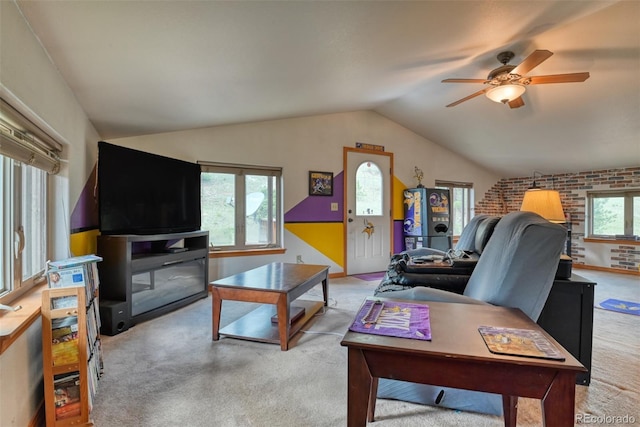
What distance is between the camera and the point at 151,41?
1.66 meters

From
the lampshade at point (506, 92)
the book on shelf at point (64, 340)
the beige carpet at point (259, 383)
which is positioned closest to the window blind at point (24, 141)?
the book on shelf at point (64, 340)

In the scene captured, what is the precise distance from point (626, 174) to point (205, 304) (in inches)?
245

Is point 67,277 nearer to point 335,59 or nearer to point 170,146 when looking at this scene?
point 335,59

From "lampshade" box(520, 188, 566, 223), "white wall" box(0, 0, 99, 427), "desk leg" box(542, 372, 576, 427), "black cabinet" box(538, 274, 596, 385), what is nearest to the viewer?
"desk leg" box(542, 372, 576, 427)

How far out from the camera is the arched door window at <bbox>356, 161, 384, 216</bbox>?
496 cm

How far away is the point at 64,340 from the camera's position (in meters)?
1.48

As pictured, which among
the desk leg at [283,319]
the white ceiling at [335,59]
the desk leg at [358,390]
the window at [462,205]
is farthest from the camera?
the window at [462,205]

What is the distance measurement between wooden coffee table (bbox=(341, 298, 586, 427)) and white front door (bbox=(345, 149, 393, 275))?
3845 millimetres

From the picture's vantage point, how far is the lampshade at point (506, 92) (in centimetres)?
271

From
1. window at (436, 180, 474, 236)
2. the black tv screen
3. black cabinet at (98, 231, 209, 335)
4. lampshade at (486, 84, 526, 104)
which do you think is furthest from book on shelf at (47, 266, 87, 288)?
window at (436, 180, 474, 236)

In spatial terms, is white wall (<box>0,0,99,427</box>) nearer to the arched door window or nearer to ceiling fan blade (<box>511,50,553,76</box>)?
ceiling fan blade (<box>511,50,553,76</box>)

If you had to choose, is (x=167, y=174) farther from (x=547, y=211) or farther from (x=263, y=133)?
(x=547, y=211)

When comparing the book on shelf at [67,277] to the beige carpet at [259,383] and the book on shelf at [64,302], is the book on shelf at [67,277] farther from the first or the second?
the beige carpet at [259,383]

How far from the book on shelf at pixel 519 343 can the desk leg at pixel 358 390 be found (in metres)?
0.35
